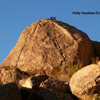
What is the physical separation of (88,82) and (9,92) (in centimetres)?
327

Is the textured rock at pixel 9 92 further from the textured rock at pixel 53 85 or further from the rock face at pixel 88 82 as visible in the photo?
the rock face at pixel 88 82

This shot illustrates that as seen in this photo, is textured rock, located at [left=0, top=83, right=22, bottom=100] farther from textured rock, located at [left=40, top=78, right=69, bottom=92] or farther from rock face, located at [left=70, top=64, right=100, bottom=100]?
rock face, located at [left=70, top=64, right=100, bottom=100]

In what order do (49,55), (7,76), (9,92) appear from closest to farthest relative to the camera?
(9,92) < (7,76) < (49,55)

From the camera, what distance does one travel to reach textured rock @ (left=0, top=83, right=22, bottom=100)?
31.3ft

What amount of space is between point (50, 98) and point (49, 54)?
6.17 metres

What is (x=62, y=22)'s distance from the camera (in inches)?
767

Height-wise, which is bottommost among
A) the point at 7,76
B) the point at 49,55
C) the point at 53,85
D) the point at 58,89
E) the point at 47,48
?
the point at 58,89

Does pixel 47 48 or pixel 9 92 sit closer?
pixel 9 92

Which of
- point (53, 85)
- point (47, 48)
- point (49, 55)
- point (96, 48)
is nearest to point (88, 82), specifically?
point (53, 85)

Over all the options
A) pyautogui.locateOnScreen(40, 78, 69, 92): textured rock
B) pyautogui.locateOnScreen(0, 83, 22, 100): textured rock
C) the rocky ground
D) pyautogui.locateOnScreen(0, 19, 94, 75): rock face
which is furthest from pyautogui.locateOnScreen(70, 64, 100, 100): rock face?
pyautogui.locateOnScreen(0, 19, 94, 75): rock face

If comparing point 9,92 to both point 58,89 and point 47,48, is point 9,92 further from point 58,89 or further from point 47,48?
point 47,48

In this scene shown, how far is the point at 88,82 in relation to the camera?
1131cm

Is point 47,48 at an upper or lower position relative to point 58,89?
upper

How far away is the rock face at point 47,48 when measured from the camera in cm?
1642
